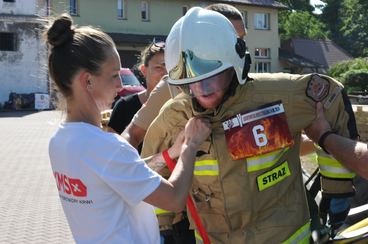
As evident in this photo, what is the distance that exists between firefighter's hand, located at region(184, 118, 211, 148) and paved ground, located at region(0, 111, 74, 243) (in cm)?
77

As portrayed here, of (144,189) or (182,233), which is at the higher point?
(144,189)

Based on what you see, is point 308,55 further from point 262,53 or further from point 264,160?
point 264,160

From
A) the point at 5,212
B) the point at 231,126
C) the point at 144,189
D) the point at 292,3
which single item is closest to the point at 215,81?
the point at 231,126

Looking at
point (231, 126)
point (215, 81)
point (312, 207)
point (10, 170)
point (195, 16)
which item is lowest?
point (10, 170)

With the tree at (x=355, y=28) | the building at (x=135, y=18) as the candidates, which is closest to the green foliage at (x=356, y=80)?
the building at (x=135, y=18)

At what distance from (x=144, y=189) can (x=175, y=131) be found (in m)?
0.51

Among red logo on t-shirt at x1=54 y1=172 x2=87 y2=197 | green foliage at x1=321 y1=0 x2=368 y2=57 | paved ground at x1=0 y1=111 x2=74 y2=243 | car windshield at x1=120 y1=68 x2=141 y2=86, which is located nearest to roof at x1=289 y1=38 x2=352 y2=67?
green foliage at x1=321 y1=0 x2=368 y2=57

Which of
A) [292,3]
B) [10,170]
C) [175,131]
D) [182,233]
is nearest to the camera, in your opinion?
[175,131]

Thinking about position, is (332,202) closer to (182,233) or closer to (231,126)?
(231,126)

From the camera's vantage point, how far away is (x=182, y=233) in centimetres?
289

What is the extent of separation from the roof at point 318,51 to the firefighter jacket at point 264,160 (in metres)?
45.2

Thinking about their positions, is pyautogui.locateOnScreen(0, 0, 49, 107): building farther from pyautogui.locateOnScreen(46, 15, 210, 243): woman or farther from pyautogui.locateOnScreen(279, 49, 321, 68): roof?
pyautogui.locateOnScreen(46, 15, 210, 243): woman

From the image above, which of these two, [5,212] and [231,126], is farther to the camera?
[5,212]

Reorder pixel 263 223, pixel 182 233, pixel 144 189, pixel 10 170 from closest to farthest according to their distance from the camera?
pixel 144 189 → pixel 263 223 → pixel 182 233 → pixel 10 170
